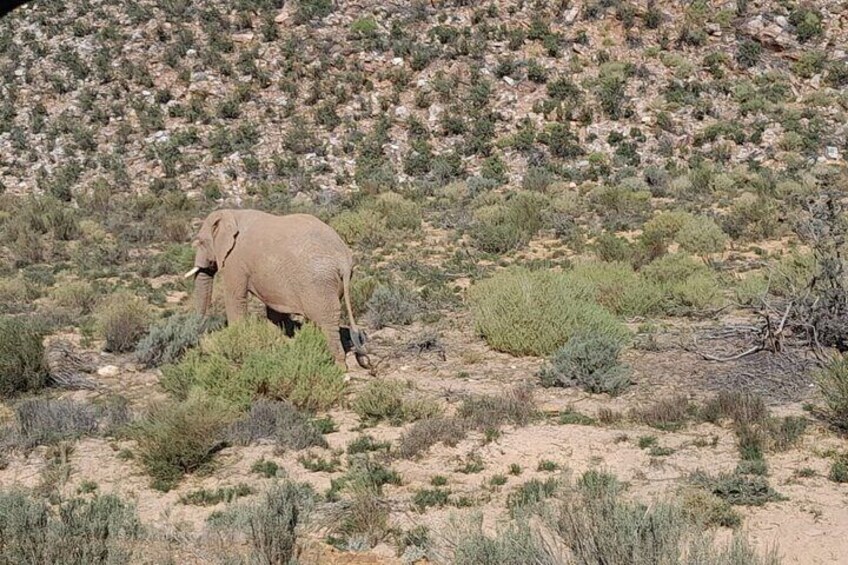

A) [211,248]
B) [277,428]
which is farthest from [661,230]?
[277,428]

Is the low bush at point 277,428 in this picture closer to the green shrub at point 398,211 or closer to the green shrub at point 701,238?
the green shrub at point 701,238

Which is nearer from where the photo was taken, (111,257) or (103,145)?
(111,257)

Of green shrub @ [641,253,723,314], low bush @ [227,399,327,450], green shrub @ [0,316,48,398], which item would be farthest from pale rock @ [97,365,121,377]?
green shrub @ [641,253,723,314]

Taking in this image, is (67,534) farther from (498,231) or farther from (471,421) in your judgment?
(498,231)

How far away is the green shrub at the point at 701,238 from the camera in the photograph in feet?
55.3

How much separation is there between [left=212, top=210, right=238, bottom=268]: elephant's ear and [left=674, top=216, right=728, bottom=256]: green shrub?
9.60 meters

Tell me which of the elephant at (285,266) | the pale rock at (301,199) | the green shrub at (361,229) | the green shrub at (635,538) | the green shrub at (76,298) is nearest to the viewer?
the green shrub at (635,538)

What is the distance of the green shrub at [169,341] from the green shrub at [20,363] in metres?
1.19

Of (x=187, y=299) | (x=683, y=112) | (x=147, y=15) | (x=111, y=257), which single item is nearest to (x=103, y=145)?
(x=147, y=15)

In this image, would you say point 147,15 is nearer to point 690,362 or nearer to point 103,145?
point 103,145

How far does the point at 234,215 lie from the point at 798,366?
656cm

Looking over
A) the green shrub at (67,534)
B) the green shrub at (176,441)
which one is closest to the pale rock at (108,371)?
the green shrub at (176,441)

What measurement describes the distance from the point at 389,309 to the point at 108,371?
3.83 metres

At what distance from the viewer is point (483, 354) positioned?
35.3 feet
